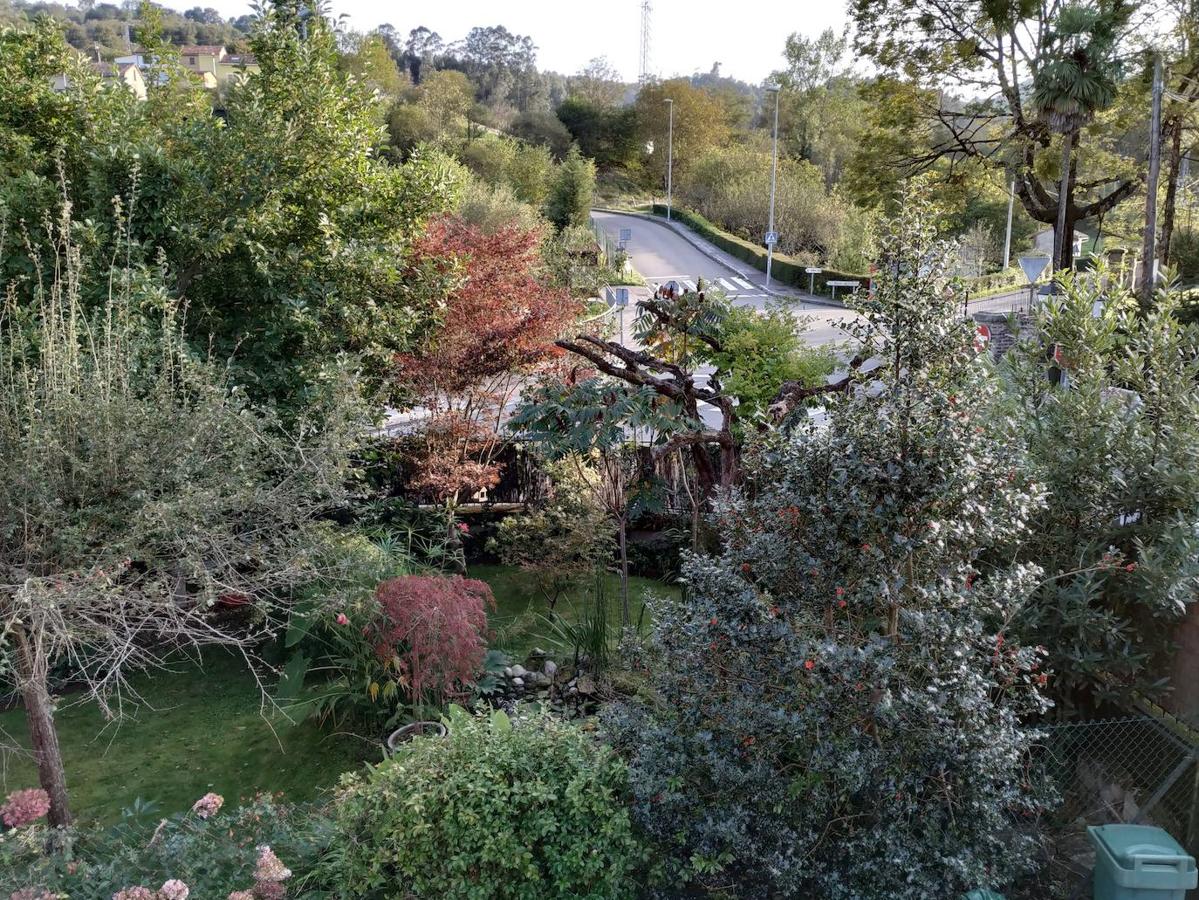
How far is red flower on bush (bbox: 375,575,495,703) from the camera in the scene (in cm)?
540

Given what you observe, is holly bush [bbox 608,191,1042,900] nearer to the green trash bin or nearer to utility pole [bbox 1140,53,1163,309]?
the green trash bin

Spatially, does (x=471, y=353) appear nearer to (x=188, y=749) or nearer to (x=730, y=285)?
(x=188, y=749)

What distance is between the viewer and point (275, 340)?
22.9 feet

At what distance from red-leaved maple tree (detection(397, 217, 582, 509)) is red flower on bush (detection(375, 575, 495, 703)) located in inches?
98.5

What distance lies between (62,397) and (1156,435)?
546 centimetres

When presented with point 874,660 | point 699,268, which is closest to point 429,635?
point 874,660

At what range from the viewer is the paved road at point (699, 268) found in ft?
83.0

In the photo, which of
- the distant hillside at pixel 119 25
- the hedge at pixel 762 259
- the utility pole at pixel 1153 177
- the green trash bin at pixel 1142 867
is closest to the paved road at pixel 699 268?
the hedge at pixel 762 259

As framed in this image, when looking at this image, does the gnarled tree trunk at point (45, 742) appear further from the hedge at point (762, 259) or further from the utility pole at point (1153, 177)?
the hedge at point (762, 259)

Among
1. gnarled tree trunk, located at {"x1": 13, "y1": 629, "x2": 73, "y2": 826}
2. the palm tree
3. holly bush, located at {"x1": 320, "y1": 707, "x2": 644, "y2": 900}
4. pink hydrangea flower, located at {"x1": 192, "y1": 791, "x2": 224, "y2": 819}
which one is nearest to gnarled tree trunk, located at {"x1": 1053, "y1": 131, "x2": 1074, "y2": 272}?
the palm tree

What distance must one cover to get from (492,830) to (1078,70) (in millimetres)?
Result: 15864

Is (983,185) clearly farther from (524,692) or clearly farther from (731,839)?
(731,839)

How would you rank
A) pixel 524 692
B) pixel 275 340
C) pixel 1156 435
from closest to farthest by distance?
pixel 1156 435, pixel 524 692, pixel 275 340

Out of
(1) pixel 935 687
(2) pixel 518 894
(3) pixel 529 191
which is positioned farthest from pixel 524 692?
(3) pixel 529 191
